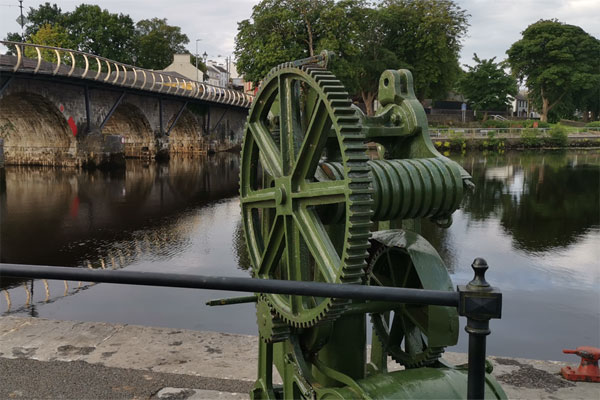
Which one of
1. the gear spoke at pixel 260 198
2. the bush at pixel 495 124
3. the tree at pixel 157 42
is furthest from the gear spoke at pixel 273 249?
the tree at pixel 157 42

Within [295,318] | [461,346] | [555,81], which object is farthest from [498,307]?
[555,81]

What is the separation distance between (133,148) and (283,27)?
15.2 m

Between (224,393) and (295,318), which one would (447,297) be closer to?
(295,318)

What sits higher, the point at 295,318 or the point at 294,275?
the point at 294,275

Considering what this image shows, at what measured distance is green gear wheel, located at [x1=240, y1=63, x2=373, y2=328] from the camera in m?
3.18

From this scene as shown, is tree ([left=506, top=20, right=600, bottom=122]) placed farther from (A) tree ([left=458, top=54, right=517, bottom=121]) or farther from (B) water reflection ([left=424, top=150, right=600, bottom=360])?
(B) water reflection ([left=424, top=150, right=600, bottom=360])

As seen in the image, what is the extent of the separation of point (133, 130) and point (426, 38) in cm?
2866

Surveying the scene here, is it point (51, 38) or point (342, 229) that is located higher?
point (51, 38)

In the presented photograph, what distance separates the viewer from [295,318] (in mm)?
3738

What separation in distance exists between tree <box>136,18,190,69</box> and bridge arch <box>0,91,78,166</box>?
44415 mm

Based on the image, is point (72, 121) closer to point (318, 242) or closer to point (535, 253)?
point (535, 253)

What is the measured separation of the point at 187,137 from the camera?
173ft

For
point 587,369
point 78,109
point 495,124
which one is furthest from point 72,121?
point 495,124

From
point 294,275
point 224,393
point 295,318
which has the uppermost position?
point 294,275
